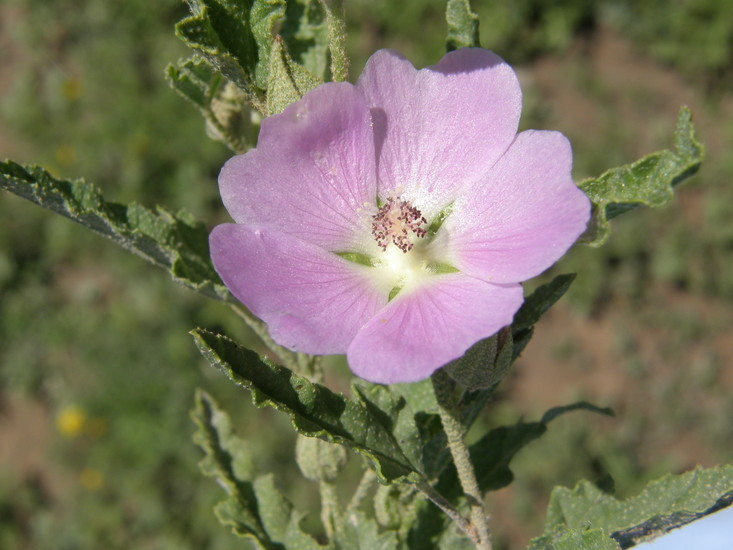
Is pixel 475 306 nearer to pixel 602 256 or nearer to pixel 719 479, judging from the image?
pixel 719 479

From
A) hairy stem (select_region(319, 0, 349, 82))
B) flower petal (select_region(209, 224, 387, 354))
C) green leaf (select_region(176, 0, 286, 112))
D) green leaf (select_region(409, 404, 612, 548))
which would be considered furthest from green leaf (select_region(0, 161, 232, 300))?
green leaf (select_region(409, 404, 612, 548))

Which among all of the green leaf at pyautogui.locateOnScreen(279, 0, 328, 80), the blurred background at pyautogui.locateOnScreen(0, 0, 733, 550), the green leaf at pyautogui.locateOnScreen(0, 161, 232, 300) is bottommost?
the green leaf at pyautogui.locateOnScreen(0, 161, 232, 300)

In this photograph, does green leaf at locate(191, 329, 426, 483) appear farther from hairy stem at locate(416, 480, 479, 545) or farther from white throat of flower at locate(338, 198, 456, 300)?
white throat of flower at locate(338, 198, 456, 300)

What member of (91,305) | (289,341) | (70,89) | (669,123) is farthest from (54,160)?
(289,341)

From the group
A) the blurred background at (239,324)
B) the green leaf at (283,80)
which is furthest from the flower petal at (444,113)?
the blurred background at (239,324)

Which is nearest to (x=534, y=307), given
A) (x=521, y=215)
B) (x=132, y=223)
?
(x=521, y=215)
